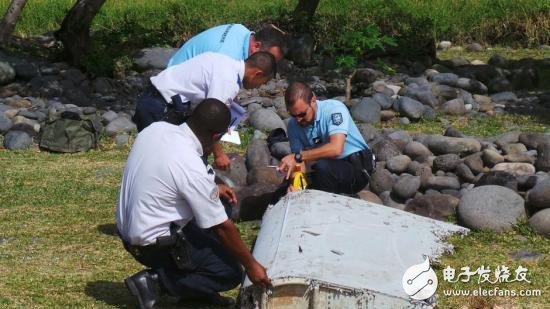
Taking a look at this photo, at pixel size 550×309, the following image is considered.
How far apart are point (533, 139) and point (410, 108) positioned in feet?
10.5

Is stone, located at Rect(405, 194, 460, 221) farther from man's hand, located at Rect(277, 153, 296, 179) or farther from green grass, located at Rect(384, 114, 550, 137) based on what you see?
green grass, located at Rect(384, 114, 550, 137)

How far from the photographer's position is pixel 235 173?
8953 mm

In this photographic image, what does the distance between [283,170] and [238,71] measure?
95 centimetres

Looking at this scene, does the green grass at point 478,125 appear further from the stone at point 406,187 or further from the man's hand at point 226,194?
the man's hand at point 226,194

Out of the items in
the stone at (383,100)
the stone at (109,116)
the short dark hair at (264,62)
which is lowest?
the stone at (383,100)

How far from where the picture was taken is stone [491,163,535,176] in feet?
28.3

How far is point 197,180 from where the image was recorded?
5375 mm

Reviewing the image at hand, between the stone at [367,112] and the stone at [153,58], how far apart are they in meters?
4.00

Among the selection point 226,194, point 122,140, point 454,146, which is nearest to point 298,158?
point 226,194

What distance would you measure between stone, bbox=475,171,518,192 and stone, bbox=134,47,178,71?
26.7 ft

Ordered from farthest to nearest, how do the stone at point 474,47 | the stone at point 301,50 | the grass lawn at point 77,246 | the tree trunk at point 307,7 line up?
the stone at point 474,47, the tree trunk at point 307,7, the stone at point 301,50, the grass lawn at point 77,246

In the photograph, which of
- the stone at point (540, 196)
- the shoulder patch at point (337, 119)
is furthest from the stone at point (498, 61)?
the shoulder patch at point (337, 119)

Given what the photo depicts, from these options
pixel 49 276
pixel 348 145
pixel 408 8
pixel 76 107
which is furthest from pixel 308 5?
pixel 49 276

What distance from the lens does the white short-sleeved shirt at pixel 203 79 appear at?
6.59m
